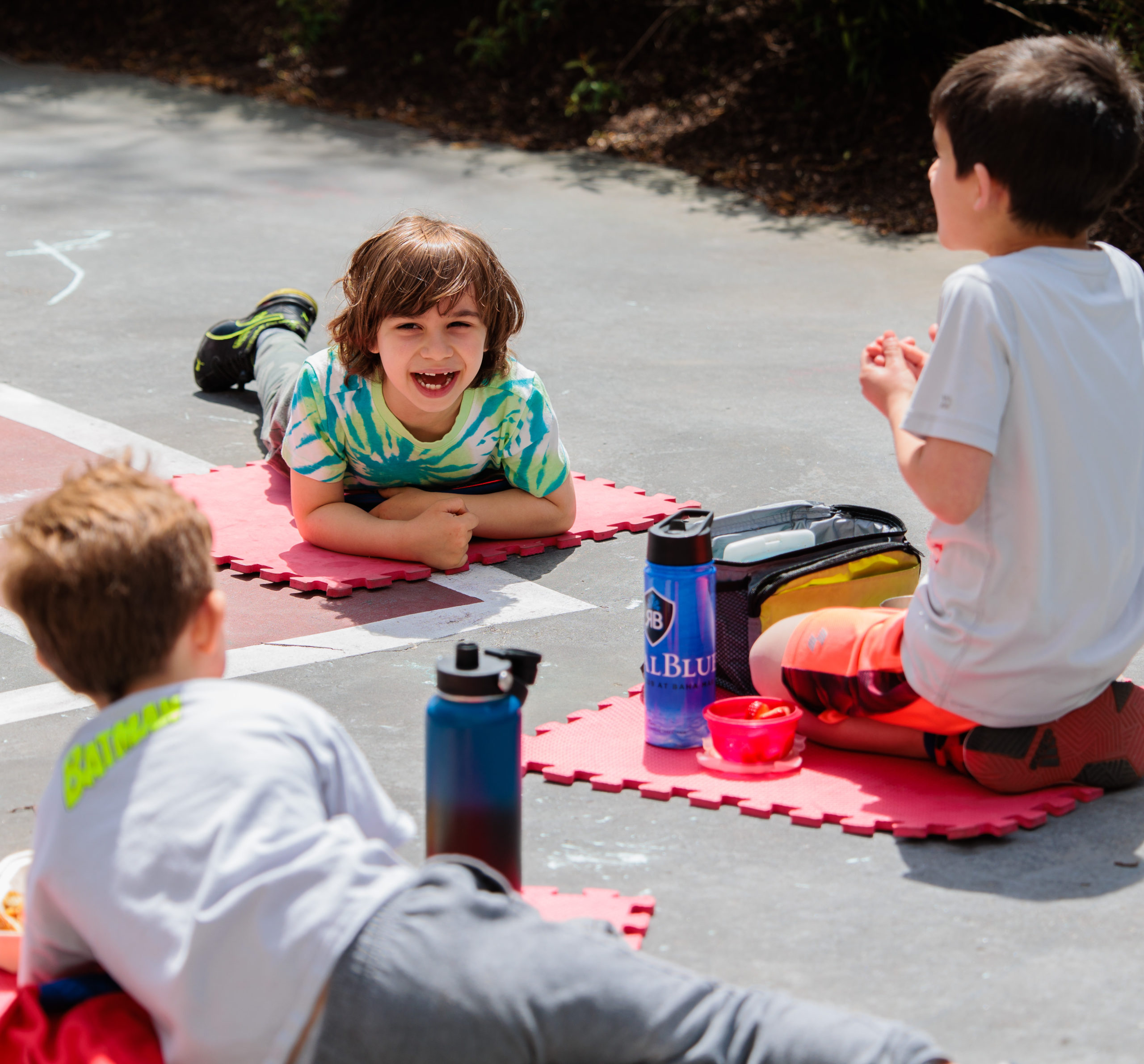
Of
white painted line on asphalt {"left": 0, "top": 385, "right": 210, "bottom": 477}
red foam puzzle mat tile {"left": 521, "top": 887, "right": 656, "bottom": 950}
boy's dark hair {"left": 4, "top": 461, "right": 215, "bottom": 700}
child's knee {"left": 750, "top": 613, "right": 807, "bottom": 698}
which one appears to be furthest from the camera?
white painted line on asphalt {"left": 0, "top": 385, "right": 210, "bottom": 477}

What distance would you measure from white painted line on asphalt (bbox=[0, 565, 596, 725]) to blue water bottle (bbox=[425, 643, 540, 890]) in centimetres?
118

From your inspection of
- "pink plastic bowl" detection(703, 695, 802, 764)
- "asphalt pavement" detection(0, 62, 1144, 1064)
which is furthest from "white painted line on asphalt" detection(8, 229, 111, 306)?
"pink plastic bowl" detection(703, 695, 802, 764)

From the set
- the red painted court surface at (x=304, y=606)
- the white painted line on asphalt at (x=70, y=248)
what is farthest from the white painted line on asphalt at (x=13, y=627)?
the white painted line on asphalt at (x=70, y=248)

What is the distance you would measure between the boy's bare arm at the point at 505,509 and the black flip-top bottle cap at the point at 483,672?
73.2 inches

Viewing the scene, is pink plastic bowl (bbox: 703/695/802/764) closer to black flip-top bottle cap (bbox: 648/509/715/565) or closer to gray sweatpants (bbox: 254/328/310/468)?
black flip-top bottle cap (bbox: 648/509/715/565)

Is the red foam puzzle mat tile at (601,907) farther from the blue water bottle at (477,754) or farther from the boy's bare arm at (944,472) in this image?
the boy's bare arm at (944,472)

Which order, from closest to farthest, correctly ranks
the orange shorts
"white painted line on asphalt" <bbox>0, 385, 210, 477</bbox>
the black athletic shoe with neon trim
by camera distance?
the orange shorts → "white painted line on asphalt" <bbox>0, 385, 210, 477</bbox> → the black athletic shoe with neon trim

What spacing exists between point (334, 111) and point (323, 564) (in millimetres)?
7718

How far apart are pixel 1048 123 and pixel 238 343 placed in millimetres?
3666

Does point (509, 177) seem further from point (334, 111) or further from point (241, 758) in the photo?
point (241, 758)

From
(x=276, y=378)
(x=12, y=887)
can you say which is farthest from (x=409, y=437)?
(x=12, y=887)

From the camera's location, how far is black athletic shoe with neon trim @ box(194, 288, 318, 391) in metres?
5.68

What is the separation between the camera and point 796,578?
3406mm

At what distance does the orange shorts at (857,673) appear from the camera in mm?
3014
